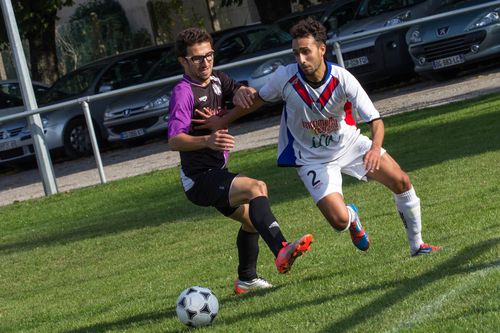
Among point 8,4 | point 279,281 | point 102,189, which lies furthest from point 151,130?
point 279,281

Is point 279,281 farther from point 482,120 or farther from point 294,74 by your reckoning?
point 482,120

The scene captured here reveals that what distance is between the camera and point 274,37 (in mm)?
15141

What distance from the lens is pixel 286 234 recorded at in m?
6.45

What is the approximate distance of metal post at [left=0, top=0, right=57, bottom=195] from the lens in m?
11.6

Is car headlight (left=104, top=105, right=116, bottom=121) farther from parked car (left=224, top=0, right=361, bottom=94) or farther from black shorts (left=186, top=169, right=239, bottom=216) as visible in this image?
black shorts (left=186, top=169, right=239, bottom=216)

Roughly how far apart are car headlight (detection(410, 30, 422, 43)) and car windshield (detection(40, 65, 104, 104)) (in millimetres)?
7545

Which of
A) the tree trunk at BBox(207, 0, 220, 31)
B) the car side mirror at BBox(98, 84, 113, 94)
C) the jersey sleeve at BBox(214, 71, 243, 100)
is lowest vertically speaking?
the jersey sleeve at BBox(214, 71, 243, 100)

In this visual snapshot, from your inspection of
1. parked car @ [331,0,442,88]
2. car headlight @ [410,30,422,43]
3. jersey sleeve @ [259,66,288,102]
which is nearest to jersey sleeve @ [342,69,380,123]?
jersey sleeve @ [259,66,288,102]

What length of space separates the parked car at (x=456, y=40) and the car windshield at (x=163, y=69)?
5374 millimetres

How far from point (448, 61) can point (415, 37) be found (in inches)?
33.6

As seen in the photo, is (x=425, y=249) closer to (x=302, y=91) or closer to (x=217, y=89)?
(x=302, y=91)

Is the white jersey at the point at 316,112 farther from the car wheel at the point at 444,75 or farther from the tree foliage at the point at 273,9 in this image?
the tree foliage at the point at 273,9

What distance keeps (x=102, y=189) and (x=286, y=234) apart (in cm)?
562

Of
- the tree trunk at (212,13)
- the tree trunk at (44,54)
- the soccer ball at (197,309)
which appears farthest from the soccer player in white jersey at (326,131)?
the tree trunk at (212,13)
